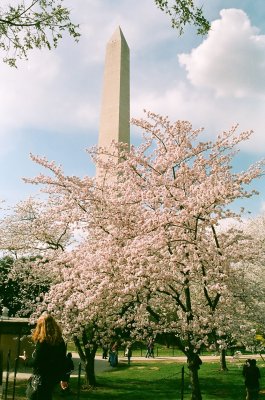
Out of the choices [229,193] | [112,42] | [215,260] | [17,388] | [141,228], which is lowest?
[17,388]

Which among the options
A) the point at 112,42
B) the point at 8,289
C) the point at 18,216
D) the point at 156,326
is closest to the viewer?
the point at 156,326

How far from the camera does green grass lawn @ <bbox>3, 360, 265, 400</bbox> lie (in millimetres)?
10328

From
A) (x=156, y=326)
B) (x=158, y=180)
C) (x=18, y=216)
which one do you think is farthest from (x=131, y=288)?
(x=18, y=216)

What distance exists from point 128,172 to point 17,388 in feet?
23.6

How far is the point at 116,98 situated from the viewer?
23.8 meters

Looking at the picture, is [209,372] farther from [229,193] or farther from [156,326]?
[229,193]

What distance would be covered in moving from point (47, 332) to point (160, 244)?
12.9ft

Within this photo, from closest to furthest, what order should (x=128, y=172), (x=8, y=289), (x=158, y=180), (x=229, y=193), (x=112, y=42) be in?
(x=229, y=193)
(x=158, y=180)
(x=128, y=172)
(x=112, y=42)
(x=8, y=289)

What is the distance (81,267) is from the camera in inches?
353

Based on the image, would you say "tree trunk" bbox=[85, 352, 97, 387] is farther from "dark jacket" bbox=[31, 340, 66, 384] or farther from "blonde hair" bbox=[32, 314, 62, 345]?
"blonde hair" bbox=[32, 314, 62, 345]

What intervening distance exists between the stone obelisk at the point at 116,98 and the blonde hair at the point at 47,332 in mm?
19950

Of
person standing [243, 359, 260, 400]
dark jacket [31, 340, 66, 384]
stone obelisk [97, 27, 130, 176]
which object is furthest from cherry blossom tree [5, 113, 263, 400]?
stone obelisk [97, 27, 130, 176]

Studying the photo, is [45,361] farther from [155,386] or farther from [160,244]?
[155,386]

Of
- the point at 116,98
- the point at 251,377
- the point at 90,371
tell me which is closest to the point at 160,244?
the point at 251,377
